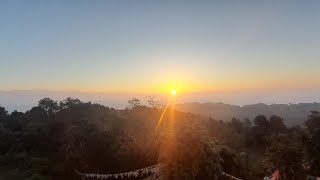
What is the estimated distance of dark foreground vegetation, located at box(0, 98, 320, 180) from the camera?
71.3 ft

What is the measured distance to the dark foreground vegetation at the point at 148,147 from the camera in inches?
855

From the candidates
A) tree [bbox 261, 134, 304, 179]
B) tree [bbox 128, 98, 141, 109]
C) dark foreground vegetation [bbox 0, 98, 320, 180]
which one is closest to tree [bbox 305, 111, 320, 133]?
dark foreground vegetation [bbox 0, 98, 320, 180]

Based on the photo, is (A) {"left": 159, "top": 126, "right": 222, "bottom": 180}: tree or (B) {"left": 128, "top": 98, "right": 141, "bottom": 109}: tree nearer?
(A) {"left": 159, "top": 126, "right": 222, "bottom": 180}: tree

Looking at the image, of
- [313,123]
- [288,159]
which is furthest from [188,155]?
[313,123]

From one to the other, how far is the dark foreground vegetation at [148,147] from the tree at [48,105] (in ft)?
4.01

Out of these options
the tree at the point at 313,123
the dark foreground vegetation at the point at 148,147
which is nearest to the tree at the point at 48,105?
the dark foreground vegetation at the point at 148,147

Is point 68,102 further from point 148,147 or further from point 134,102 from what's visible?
point 148,147

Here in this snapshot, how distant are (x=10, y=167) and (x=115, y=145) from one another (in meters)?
19.2

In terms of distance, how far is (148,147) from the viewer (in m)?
32.1

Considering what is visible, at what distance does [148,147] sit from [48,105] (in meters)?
50.9

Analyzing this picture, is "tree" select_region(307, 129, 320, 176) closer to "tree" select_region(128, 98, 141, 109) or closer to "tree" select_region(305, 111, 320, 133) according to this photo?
"tree" select_region(305, 111, 320, 133)

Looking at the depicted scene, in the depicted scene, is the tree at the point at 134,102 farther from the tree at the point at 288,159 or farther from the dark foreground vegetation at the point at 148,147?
the tree at the point at 288,159

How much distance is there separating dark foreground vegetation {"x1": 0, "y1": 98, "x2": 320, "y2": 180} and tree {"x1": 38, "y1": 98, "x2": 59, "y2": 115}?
122cm

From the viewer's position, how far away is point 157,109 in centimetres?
7069
